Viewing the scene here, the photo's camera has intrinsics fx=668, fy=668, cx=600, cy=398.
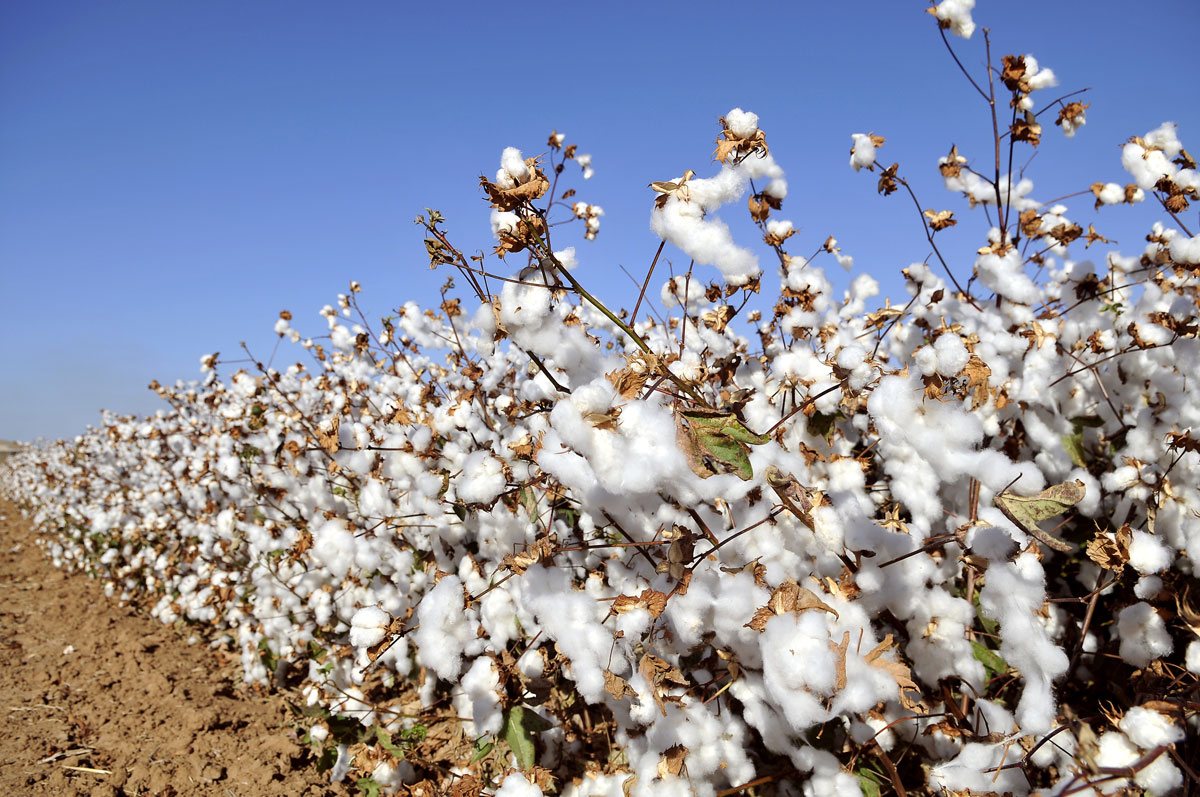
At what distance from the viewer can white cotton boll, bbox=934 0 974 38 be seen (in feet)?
7.00

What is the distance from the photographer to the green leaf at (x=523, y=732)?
68.4 inches

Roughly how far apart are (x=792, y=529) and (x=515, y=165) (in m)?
0.92

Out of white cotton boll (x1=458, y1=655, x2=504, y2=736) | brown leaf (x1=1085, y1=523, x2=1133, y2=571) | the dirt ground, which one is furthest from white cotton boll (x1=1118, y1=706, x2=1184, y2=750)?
the dirt ground

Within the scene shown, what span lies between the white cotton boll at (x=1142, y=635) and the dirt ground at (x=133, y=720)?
8.19 feet

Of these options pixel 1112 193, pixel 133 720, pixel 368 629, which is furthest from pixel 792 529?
pixel 133 720

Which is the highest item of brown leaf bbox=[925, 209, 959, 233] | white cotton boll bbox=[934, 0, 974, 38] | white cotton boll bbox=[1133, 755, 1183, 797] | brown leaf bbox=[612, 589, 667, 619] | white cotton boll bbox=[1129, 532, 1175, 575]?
white cotton boll bbox=[934, 0, 974, 38]

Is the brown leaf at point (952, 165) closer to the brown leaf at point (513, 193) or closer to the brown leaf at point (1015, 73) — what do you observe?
the brown leaf at point (1015, 73)

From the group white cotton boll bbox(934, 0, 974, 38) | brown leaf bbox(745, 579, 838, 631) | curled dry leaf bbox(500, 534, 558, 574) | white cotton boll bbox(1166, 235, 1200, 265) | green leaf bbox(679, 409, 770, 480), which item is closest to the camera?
green leaf bbox(679, 409, 770, 480)

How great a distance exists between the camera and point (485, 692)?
1712 mm

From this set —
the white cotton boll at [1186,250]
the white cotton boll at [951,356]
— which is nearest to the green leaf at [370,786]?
the white cotton boll at [951,356]

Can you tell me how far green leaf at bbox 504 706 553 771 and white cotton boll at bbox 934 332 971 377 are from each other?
4.45 feet

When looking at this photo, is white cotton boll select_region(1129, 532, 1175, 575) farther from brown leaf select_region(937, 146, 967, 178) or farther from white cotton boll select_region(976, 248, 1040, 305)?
brown leaf select_region(937, 146, 967, 178)

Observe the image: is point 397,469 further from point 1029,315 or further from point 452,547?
point 1029,315

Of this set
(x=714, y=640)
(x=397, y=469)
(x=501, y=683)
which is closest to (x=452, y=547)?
(x=397, y=469)
